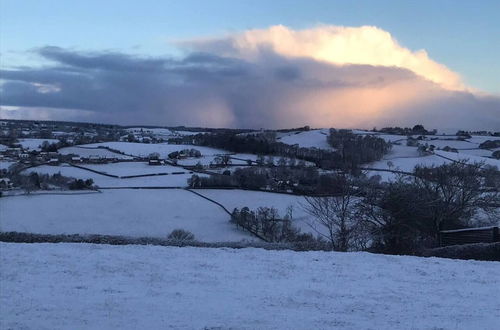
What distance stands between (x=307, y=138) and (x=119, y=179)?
87597 mm

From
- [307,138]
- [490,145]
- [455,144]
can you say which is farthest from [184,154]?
[490,145]

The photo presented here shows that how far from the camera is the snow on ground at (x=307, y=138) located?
156m

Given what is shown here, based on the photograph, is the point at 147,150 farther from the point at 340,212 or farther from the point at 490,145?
the point at 340,212

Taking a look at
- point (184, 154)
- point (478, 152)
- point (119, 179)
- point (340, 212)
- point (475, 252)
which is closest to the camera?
point (475, 252)

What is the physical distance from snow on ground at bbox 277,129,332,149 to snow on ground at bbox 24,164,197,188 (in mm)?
62215

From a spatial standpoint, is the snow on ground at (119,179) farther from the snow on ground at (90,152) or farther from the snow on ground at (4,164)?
the snow on ground at (90,152)

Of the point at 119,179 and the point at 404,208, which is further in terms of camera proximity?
the point at 119,179

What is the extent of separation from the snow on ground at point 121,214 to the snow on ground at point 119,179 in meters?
5.81

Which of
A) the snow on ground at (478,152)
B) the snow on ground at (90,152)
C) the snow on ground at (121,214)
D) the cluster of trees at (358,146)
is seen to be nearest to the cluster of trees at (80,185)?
the snow on ground at (121,214)

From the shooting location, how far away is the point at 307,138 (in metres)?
170

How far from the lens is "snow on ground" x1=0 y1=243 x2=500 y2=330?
897 centimetres

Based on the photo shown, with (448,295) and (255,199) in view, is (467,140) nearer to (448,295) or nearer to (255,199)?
(255,199)

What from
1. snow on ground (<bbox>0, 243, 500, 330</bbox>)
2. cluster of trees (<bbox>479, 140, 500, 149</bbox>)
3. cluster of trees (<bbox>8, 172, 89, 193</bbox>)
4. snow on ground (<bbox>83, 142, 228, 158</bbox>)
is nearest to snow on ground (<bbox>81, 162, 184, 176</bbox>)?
cluster of trees (<bbox>8, 172, 89, 193</bbox>)

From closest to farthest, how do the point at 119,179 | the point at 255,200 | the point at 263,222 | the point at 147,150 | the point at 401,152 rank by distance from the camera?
the point at 263,222, the point at 255,200, the point at 119,179, the point at 401,152, the point at 147,150
